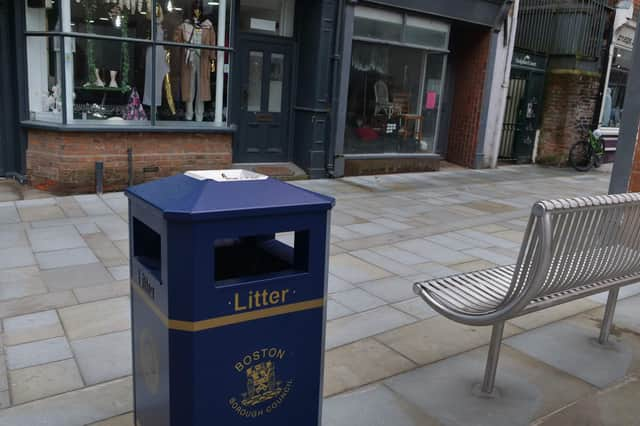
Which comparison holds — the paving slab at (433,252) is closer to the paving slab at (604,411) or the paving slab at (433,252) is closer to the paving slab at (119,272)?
the paving slab at (604,411)

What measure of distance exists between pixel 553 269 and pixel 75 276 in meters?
4.00

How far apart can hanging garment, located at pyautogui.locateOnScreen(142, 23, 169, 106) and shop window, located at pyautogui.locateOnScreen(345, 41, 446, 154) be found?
3.70 metres

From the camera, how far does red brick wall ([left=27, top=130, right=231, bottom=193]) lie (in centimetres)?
832

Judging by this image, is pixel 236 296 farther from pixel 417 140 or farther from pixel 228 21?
pixel 417 140

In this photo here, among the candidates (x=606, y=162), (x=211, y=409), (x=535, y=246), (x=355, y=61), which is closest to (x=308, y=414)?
(x=211, y=409)

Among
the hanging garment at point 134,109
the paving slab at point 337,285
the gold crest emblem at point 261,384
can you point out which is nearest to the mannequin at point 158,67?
the hanging garment at point 134,109

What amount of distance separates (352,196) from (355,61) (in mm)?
3158

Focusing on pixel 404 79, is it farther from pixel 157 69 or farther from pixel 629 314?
pixel 629 314

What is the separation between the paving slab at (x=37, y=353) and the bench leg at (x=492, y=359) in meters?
2.59

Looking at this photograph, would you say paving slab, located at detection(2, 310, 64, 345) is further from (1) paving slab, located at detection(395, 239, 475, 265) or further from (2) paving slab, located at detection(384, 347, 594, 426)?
(1) paving slab, located at detection(395, 239, 475, 265)

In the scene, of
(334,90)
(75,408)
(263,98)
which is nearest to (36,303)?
(75,408)

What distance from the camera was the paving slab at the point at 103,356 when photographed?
3430 millimetres

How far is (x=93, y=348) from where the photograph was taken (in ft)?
12.4

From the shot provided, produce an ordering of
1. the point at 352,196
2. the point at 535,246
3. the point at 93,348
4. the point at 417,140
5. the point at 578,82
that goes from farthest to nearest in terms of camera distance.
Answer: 1. the point at 578,82
2. the point at 417,140
3. the point at 352,196
4. the point at 93,348
5. the point at 535,246
